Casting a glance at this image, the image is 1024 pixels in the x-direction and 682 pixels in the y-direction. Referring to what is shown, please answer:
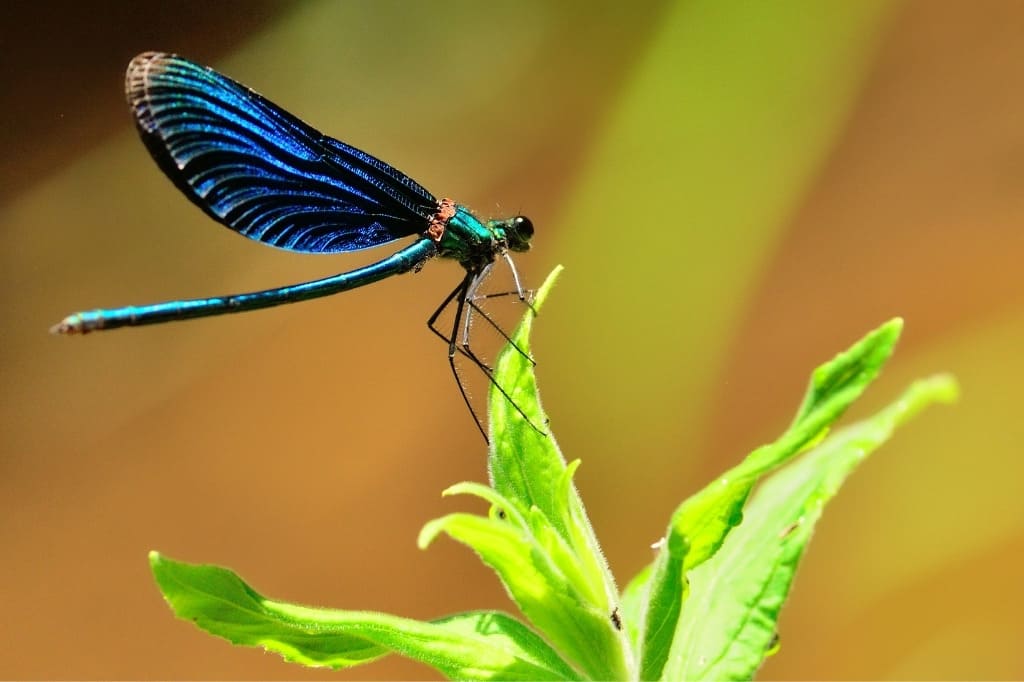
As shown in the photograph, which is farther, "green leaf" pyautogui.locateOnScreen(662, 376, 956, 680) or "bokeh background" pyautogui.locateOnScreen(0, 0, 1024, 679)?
"bokeh background" pyautogui.locateOnScreen(0, 0, 1024, 679)

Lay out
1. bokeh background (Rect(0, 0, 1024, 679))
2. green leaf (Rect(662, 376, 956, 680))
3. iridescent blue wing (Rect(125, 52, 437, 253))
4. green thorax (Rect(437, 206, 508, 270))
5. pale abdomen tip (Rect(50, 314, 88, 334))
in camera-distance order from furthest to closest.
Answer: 1. bokeh background (Rect(0, 0, 1024, 679))
2. green thorax (Rect(437, 206, 508, 270))
3. iridescent blue wing (Rect(125, 52, 437, 253))
4. pale abdomen tip (Rect(50, 314, 88, 334))
5. green leaf (Rect(662, 376, 956, 680))

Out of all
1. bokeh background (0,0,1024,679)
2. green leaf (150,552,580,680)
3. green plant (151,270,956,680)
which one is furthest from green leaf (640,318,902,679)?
bokeh background (0,0,1024,679)

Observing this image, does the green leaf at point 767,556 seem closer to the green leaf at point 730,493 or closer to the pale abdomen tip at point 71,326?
the green leaf at point 730,493

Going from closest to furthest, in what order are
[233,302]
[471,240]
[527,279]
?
[233,302], [471,240], [527,279]

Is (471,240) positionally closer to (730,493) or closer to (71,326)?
(71,326)

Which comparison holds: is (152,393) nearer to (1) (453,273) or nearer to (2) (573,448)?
(1) (453,273)

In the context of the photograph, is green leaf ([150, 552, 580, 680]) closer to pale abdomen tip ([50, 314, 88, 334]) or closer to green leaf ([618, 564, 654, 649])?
green leaf ([618, 564, 654, 649])

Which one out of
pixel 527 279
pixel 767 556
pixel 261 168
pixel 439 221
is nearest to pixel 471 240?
pixel 439 221

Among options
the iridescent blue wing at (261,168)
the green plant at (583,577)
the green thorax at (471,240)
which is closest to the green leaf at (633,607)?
the green plant at (583,577)

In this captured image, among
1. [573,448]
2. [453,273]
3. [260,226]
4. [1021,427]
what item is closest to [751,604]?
[260,226]
